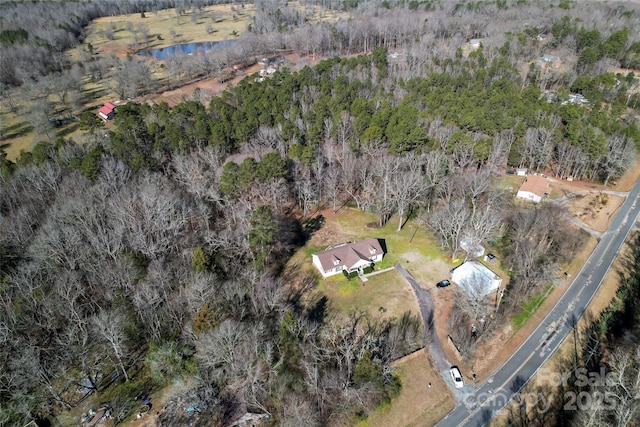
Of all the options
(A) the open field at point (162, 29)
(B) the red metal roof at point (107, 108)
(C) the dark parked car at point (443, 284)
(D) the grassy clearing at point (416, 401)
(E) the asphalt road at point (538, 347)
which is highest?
(A) the open field at point (162, 29)

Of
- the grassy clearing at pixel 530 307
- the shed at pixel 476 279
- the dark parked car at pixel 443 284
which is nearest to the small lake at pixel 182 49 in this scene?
the dark parked car at pixel 443 284

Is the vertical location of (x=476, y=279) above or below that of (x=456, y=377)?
above

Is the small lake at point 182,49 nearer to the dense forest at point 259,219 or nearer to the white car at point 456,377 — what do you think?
the dense forest at point 259,219

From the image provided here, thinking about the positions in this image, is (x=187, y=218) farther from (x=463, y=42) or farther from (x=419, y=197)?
(x=463, y=42)

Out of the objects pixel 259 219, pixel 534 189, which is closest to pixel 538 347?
pixel 534 189

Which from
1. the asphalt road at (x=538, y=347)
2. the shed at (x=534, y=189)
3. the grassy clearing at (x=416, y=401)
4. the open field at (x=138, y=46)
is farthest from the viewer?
the open field at (x=138, y=46)

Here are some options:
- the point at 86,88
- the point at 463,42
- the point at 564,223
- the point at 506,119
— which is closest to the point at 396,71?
the point at 506,119

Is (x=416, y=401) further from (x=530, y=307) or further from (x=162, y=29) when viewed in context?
(x=162, y=29)
